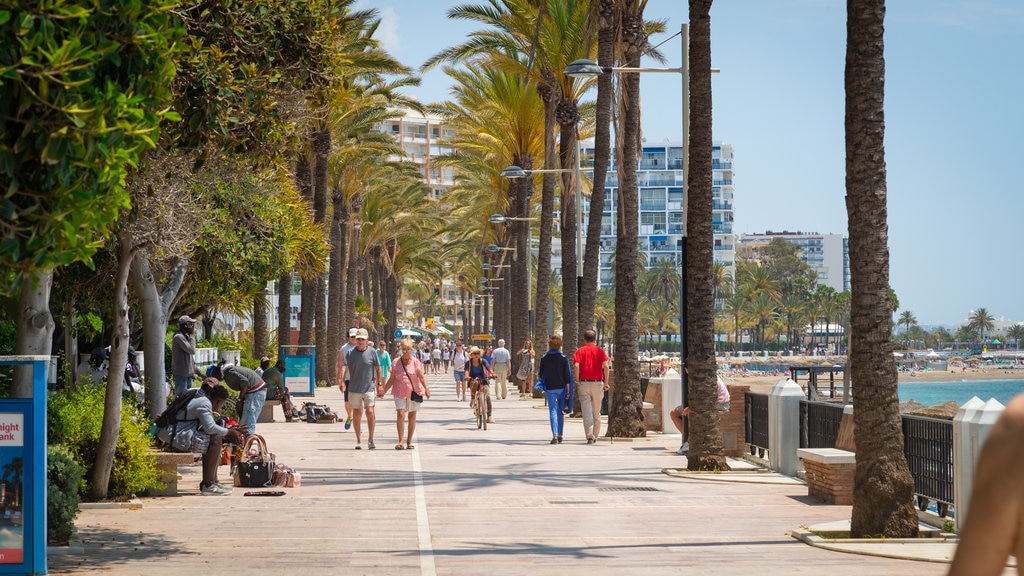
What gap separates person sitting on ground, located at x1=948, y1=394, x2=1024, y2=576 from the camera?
1970 millimetres

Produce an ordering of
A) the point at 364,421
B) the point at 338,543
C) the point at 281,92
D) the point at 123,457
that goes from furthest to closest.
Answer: the point at 364,421 → the point at 123,457 → the point at 281,92 → the point at 338,543

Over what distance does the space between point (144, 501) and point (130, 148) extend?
752 cm

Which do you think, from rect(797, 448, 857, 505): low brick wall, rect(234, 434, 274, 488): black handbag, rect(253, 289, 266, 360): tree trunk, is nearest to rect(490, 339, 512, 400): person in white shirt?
rect(253, 289, 266, 360): tree trunk

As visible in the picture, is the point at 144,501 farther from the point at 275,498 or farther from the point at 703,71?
the point at 703,71

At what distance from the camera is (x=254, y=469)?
47.8 ft

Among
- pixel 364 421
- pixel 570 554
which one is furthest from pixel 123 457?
pixel 364 421

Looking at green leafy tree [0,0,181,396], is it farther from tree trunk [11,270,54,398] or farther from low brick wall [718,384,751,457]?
low brick wall [718,384,751,457]

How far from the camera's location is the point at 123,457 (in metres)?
12.9

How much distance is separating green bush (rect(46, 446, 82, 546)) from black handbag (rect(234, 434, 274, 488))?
15.1 ft

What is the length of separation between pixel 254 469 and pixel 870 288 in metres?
7.42

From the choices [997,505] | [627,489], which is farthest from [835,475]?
[997,505]

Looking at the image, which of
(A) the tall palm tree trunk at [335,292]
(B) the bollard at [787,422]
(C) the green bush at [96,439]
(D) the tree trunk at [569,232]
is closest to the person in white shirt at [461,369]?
(D) the tree trunk at [569,232]

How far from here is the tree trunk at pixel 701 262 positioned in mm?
16359

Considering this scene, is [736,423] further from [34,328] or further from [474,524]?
[34,328]
